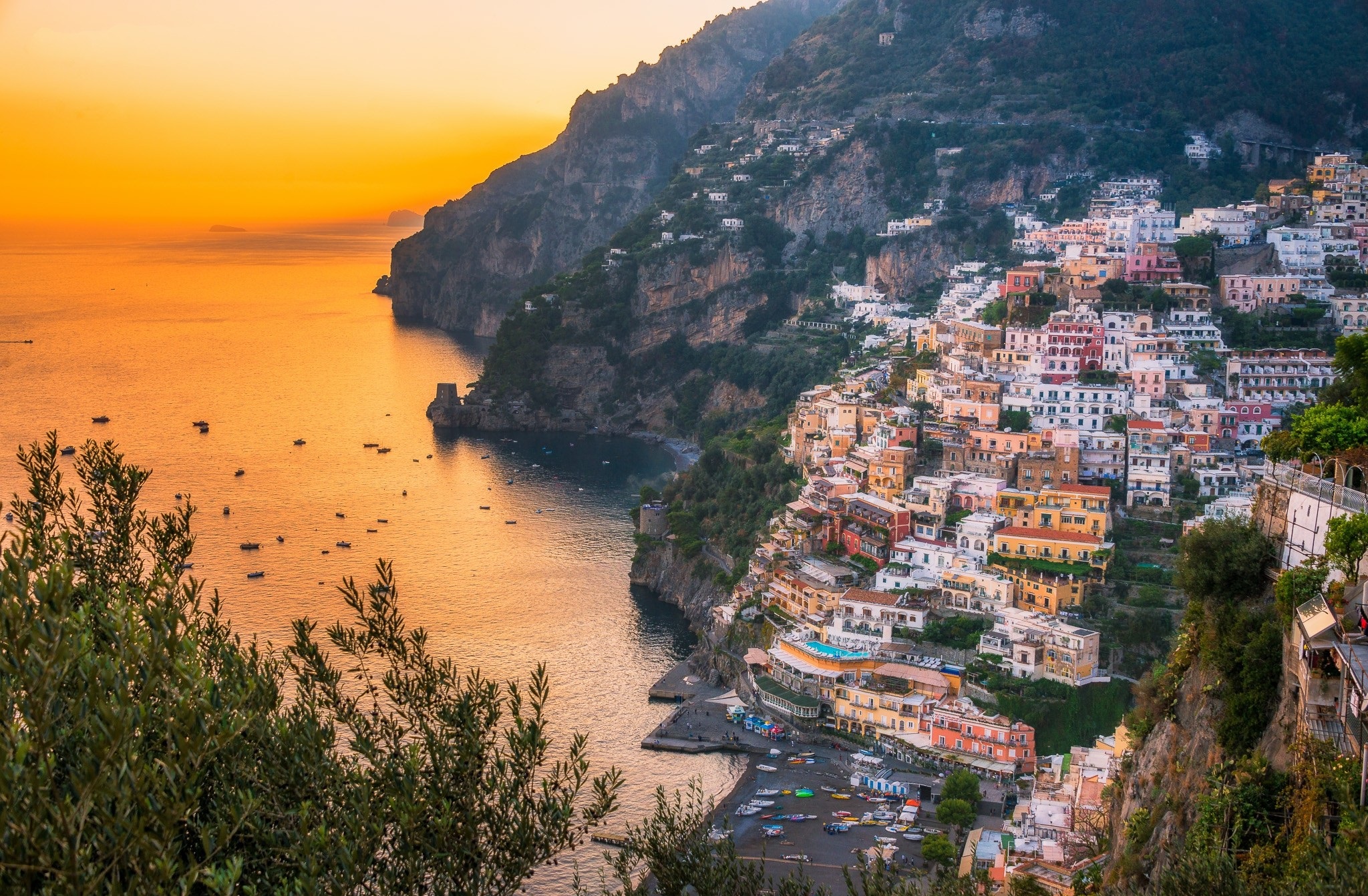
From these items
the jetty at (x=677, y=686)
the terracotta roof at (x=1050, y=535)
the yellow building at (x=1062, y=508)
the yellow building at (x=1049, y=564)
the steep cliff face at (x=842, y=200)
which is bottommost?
the jetty at (x=677, y=686)

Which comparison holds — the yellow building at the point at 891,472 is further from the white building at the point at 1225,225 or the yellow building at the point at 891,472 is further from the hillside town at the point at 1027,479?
the white building at the point at 1225,225

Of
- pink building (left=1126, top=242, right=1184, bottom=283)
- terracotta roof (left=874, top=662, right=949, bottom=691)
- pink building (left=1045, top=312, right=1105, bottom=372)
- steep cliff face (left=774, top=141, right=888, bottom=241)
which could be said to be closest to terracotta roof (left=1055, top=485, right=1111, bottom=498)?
terracotta roof (left=874, top=662, right=949, bottom=691)

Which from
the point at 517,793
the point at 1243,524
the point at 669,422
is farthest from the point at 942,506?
the point at 669,422

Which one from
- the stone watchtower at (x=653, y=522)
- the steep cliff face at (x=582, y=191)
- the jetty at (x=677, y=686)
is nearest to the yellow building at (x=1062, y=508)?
the jetty at (x=677, y=686)

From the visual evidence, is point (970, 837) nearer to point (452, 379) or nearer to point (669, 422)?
point (669, 422)

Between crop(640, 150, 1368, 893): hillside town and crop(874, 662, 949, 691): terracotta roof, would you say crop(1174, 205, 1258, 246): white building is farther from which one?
crop(874, 662, 949, 691): terracotta roof

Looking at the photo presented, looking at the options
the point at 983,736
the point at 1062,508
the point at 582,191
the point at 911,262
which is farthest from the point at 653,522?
the point at 582,191

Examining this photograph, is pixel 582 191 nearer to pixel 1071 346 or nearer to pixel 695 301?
pixel 695 301
